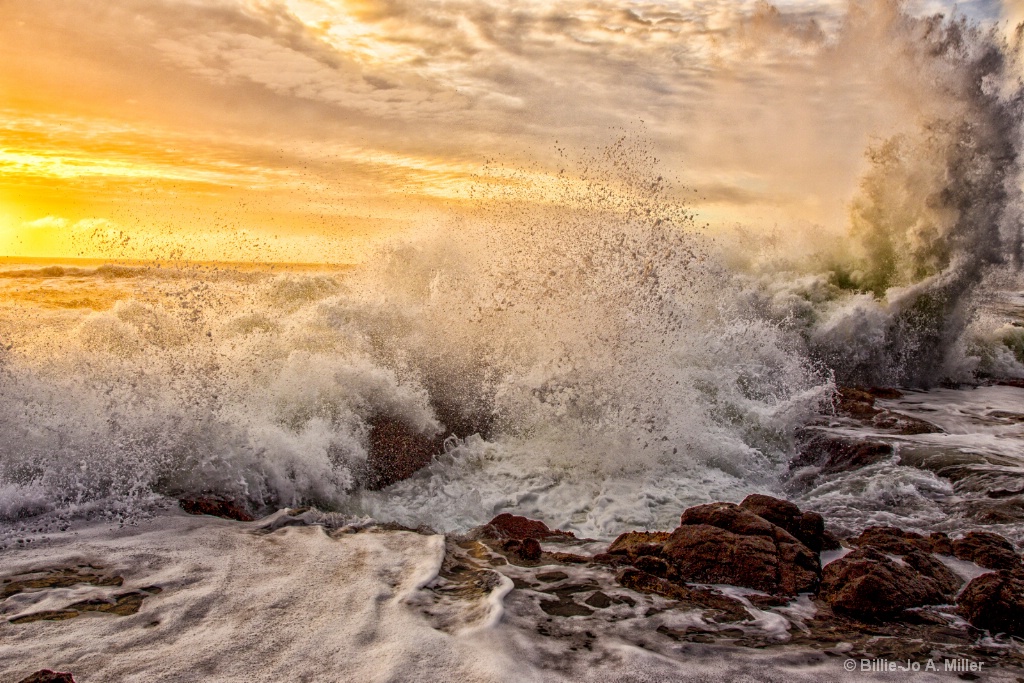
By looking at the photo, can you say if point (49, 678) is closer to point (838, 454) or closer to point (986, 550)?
point (986, 550)

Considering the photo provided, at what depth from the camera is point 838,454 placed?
6.49m

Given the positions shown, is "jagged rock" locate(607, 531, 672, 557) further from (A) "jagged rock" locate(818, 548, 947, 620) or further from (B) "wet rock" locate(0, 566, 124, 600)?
(B) "wet rock" locate(0, 566, 124, 600)

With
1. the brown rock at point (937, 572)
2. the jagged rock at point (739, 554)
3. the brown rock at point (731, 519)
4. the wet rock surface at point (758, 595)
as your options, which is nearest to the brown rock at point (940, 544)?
the wet rock surface at point (758, 595)

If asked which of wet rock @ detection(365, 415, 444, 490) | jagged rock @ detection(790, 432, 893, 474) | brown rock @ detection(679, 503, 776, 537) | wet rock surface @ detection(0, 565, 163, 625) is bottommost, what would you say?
wet rock @ detection(365, 415, 444, 490)

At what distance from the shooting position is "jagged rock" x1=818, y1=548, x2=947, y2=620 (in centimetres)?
341

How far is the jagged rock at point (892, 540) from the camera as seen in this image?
4.02 metres

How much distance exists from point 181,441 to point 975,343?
1369 centimetres

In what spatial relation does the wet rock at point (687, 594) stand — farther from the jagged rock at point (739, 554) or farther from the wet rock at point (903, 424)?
the wet rock at point (903, 424)

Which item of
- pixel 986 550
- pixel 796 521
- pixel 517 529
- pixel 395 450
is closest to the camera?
pixel 986 550

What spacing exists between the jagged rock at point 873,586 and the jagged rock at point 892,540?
0.23 m

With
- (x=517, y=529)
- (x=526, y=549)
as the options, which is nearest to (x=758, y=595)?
(x=526, y=549)

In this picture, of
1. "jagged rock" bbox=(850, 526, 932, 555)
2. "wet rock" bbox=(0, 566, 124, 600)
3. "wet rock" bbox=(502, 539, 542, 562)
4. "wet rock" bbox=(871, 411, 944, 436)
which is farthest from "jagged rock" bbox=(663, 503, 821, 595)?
"wet rock" bbox=(871, 411, 944, 436)

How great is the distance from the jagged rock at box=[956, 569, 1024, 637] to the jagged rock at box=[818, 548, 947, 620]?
169 mm

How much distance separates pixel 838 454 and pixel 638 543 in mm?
3321
